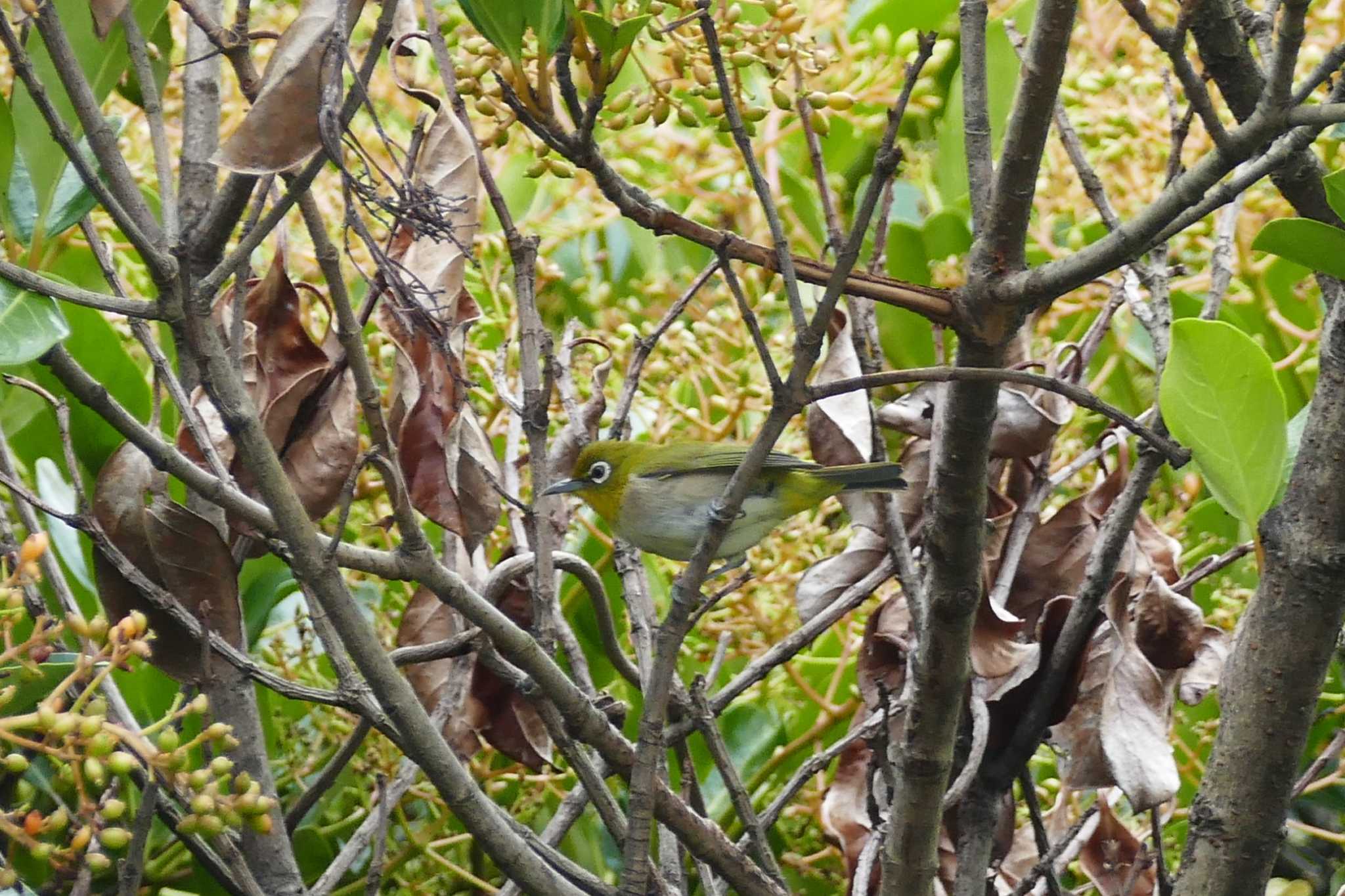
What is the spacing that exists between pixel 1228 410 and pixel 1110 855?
77 centimetres

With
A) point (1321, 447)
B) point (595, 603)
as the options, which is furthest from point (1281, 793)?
point (595, 603)

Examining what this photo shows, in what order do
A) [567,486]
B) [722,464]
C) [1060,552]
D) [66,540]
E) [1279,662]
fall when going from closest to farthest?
[1279,662] < [1060,552] < [66,540] < [567,486] < [722,464]

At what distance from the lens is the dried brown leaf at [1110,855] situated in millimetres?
2113

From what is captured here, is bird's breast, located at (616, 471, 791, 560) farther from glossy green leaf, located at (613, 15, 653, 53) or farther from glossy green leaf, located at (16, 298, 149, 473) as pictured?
glossy green leaf, located at (613, 15, 653, 53)

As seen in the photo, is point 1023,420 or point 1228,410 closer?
point 1228,410

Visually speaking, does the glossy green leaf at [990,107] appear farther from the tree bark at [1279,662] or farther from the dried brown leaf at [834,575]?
the tree bark at [1279,662]

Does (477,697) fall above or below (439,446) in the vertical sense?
below

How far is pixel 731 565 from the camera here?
249 cm

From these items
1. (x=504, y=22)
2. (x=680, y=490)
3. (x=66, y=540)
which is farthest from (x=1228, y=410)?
(x=66, y=540)

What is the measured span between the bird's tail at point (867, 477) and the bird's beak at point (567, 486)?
437 millimetres

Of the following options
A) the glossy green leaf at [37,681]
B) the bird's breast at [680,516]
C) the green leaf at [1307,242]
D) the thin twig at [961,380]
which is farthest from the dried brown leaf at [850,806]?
the glossy green leaf at [37,681]

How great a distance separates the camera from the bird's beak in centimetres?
225

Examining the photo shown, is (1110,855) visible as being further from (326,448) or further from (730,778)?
(326,448)

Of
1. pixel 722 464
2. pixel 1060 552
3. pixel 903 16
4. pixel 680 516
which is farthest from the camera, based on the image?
pixel 903 16
